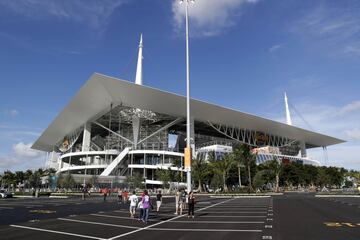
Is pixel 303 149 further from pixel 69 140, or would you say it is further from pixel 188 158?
pixel 188 158

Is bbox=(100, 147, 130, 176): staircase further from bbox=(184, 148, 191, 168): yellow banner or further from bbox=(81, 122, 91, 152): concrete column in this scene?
bbox=(184, 148, 191, 168): yellow banner

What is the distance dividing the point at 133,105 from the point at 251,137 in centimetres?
4867

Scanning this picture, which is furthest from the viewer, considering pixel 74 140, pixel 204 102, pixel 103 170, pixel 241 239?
pixel 74 140

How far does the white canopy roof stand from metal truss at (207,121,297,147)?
2.61m

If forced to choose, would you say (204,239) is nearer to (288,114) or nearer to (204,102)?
(204,102)

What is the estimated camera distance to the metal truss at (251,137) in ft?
349

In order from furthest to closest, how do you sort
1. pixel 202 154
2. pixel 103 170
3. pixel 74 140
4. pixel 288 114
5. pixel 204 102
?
1. pixel 288 114
2. pixel 74 140
3. pixel 202 154
4. pixel 103 170
5. pixel 204 102

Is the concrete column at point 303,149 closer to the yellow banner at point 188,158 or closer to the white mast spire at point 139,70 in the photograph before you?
the white mast spire at point 139,70

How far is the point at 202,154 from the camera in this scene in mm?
100625

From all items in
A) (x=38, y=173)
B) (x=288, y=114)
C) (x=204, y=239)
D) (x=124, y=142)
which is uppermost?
(x=288, y=114)

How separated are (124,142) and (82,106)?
2180 cm

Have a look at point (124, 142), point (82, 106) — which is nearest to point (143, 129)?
point (124, 142)

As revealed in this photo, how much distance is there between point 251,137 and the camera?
11675 centimetres

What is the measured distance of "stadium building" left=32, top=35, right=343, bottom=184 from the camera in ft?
270
